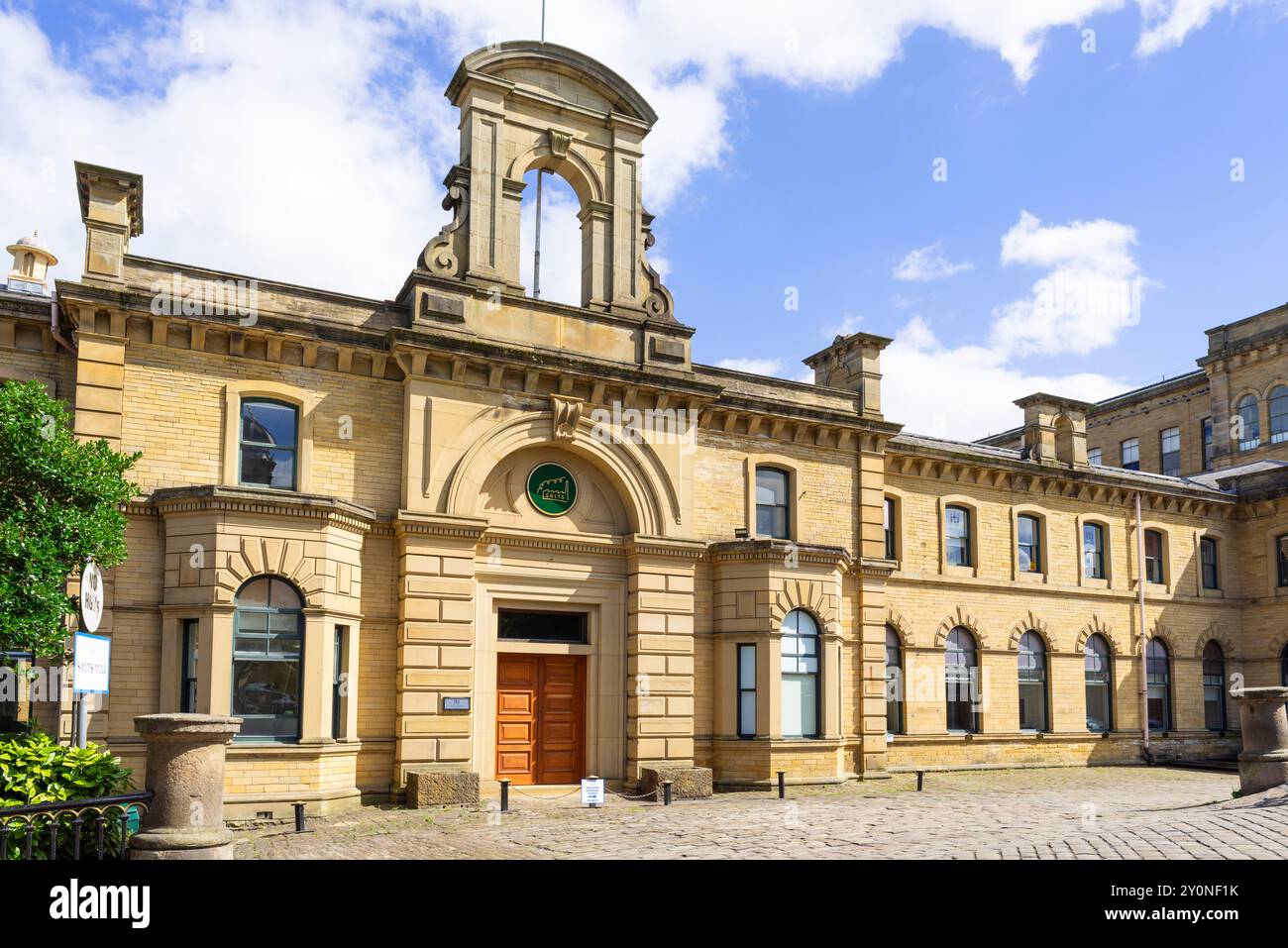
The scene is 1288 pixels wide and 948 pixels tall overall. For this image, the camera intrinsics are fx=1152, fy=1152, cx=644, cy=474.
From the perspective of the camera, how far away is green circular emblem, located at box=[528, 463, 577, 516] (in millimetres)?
22547

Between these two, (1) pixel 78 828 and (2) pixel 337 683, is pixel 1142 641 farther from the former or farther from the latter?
(1) pixel 78 828

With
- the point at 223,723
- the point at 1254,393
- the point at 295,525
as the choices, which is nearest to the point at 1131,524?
the point at 1254,393

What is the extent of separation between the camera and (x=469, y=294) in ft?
71.3

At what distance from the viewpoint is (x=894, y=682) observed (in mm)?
28422

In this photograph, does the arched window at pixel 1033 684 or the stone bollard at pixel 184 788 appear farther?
the arched window at pixel 1033 684

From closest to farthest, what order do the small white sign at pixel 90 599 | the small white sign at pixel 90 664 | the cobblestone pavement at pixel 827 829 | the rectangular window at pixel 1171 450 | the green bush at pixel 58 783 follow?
the green bush at pixel 58 783 < the small white sign at pixel 90 664 < the small white sign at pixel 90 599 < the cobblestone pavement at pixel 827 829 < the rectangular window at pixel 1171 450

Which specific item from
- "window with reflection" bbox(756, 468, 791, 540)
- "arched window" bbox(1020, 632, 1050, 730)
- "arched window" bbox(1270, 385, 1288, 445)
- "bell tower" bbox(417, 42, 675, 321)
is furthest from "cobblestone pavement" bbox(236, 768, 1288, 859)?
"arched window" bbox(1270, 385, 1288, 445)

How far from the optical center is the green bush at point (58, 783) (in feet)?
34.4

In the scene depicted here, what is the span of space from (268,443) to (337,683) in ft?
14.2

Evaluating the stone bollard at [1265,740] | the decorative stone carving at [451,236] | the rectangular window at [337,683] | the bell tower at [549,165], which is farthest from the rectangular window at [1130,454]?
the rectangular window at [337,683]

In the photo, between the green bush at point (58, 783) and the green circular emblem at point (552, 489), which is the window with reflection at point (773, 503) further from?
the green bush at point (58, 783)

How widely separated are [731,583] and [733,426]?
3417 mm

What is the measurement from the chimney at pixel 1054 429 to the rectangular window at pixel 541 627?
51.2 ft

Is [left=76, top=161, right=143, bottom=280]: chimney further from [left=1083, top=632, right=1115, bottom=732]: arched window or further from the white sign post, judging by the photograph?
[left=1083, top=632, right=1115, bottom=732]: arched window
